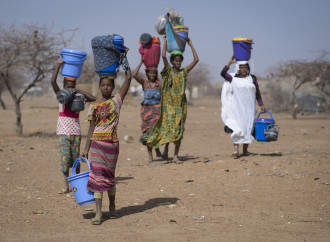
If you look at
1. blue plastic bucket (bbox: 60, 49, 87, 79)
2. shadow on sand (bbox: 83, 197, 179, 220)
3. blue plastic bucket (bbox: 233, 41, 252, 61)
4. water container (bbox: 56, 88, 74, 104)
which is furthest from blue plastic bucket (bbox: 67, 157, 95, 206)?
blue plastic bucket (bbox: 233, 41, 252, 61)

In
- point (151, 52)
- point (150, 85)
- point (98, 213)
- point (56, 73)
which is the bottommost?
point (98, 213)

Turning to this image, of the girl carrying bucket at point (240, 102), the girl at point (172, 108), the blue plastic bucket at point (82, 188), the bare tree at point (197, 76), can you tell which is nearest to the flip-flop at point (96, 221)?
the blue plastic bucket at point (82, 188)

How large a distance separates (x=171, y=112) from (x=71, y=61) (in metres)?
2.67

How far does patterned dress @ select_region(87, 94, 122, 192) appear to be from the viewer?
4.55 meters

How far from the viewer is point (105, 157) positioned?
4.59 m

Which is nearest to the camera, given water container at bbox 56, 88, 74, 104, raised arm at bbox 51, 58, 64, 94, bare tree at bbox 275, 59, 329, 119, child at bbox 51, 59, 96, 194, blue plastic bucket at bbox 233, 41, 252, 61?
water container at bbox 56, 88, 74, 104

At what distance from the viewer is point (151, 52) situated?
7.86 metres

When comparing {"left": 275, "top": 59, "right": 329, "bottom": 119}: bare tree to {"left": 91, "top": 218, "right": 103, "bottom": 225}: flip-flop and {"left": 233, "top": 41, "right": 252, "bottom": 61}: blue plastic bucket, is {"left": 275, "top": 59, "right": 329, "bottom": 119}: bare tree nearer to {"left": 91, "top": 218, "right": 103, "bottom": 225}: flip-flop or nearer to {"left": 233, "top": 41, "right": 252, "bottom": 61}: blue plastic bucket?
{"left": 233, "top": 41, "right": 252, "bottom": 61}: blue plastic bucket

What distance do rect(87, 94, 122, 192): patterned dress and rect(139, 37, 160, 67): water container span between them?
333 cm

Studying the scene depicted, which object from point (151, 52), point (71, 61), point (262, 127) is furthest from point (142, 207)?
point (151, 52)

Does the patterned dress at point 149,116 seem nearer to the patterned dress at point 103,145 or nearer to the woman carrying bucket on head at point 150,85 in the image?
the woman carrying bucket on head at point 150,85

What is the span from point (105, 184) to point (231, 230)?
141cm

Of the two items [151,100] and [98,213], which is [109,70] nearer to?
[98,213]

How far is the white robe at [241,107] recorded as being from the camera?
784 centimetres
